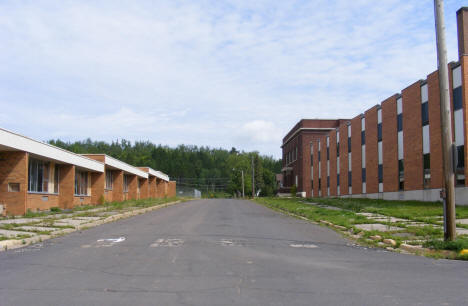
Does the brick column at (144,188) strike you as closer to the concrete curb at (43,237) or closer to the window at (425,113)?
the concrete curb at (43,237)

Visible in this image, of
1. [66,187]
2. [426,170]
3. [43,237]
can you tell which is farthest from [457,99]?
[66,187]

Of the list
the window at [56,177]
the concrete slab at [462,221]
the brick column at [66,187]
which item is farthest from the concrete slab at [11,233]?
the window at [56,177]

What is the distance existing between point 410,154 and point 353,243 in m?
22.4

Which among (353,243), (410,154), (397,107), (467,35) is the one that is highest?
(467,35)

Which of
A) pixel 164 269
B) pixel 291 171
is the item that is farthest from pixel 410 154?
pixel 291 171

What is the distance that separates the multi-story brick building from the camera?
27.7 m

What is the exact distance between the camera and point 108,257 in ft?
34.4

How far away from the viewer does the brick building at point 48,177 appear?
23.9 metres

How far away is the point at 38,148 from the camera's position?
25.7m

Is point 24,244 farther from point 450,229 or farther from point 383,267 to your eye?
point 450,229

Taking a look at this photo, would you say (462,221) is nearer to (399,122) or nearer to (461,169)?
(461,169)

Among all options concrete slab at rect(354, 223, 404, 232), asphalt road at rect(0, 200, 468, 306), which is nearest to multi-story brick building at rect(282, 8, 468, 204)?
concrete slab at rect(354, 223, 404, 232)

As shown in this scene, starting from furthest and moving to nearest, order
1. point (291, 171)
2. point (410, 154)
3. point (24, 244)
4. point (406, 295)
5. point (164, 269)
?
point (291, 171) → point (410, 154) → point (24, 244) → point (164, 269) → point (406, 295)

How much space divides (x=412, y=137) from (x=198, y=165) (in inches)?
5315
